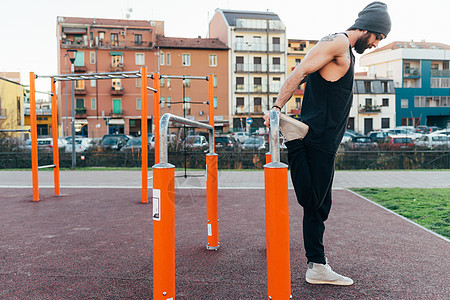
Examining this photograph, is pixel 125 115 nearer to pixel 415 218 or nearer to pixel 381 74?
pixel 381 74

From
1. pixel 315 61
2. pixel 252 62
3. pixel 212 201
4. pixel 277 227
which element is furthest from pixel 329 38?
pixel 252 62

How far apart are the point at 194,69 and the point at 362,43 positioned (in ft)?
146

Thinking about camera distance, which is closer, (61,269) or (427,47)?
(61,269)

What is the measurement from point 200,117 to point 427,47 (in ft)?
110

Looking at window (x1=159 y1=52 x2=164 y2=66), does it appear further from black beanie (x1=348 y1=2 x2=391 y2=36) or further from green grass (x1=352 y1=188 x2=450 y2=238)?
black beanie (x1=348 y1=2 x2=391 y2=36)

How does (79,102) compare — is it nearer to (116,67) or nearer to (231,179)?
(116,67)

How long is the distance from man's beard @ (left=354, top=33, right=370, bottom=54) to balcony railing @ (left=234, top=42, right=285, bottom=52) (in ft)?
149

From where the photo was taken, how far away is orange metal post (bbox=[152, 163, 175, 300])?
2.43m

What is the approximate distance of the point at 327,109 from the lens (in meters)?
2.94

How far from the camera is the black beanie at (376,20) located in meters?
2.89

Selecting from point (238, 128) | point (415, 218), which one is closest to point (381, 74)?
point (238, 128)

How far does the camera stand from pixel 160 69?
1784 inches

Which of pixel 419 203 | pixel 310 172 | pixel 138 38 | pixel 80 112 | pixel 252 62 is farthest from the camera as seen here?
pixel 252 62

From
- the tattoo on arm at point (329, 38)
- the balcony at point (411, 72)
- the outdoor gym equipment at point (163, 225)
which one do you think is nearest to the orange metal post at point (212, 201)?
the outdoor gym equipment at point (163, 225)
